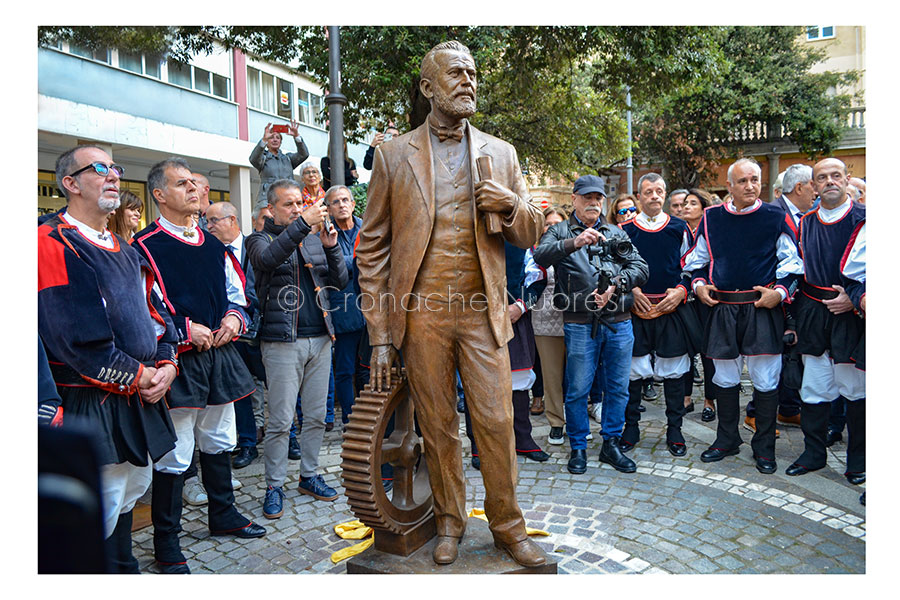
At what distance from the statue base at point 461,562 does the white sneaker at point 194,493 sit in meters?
1.88

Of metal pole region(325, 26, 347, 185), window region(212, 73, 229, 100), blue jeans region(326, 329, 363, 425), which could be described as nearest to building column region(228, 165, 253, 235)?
window region(212, 73, 229, 100)

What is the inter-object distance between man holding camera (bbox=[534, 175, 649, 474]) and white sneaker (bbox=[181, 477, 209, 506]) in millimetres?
2904

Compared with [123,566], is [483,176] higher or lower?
higher

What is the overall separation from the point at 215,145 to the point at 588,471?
17.0 meters

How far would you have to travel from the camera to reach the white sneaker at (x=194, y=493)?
491 cm

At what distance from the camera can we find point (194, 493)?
4984 mm

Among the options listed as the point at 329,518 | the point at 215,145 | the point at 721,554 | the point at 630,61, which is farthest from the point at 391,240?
the point at 215,145

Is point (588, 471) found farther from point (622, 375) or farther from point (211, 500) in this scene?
point (211, 500)

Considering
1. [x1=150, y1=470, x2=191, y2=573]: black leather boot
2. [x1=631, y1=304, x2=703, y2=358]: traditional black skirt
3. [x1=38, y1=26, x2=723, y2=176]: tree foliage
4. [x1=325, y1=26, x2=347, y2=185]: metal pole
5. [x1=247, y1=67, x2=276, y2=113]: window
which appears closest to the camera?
[x1=150, y1=470, x2=191, y2=573]: black leather boot

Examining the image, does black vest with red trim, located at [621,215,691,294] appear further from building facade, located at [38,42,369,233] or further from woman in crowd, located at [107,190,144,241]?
building facade, located at [38,42,369,233]

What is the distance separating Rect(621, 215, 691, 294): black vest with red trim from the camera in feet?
20.5

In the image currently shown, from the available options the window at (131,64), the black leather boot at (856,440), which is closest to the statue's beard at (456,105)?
the black leather boot at (856,440)

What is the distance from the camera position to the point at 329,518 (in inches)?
179

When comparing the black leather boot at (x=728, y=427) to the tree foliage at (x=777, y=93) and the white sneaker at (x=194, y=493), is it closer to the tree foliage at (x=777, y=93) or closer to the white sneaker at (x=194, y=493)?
the white sneaker at (x=194, y=493)
